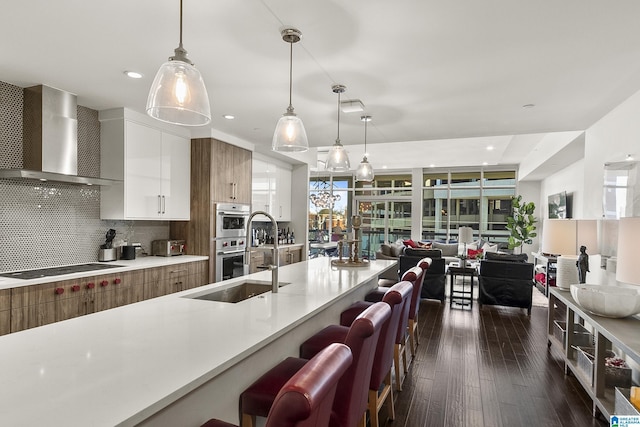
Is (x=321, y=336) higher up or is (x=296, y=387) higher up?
(x=296, y=387)

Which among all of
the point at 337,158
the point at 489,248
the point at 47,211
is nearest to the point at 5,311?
the point at 47,211

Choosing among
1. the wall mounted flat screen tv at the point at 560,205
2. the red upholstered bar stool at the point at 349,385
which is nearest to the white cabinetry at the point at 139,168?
the red upholstered bar stool at the point at 349,385

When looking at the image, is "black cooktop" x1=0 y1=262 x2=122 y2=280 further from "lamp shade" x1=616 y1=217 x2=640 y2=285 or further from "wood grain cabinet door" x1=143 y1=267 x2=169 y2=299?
"lamp shade" x1=616 y1=217 x2=640 y2=285

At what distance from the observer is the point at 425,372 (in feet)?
10.8

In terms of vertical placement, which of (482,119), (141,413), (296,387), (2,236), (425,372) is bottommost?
(425,372)

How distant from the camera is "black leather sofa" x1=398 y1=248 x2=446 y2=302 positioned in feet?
19.8

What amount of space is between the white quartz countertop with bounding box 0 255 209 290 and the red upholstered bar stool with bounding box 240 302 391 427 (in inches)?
92.2

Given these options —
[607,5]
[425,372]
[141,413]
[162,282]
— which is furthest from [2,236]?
[607,5]

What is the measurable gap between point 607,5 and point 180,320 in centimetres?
273

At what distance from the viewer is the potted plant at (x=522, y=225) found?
30.1 feet

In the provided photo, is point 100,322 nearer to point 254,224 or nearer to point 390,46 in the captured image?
point 390,46

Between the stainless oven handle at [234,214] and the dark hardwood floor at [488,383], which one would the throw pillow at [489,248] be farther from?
the stainless oven handle at [234,214]

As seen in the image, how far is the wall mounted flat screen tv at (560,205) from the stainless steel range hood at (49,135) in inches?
301

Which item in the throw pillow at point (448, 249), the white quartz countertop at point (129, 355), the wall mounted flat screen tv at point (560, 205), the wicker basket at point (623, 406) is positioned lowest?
the wicker basket at point (623, 406)
